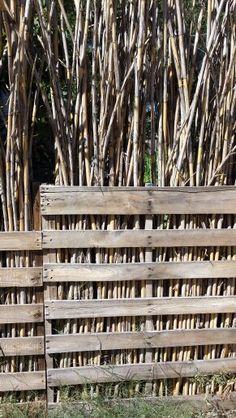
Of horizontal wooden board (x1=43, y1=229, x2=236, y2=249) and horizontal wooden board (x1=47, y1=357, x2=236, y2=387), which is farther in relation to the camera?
horizontal wooden board (x1=47, y1=357, x2=236, y2=387)

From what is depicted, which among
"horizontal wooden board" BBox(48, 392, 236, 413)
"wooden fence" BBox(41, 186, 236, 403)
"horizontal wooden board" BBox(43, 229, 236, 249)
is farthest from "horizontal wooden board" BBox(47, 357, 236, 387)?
"horizontal wooden board" BBox(43, 229, 236, 249)

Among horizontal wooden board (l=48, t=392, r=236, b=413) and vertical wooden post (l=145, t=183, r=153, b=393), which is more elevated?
vertical wooden post (l=145, t=183, r=153, b=393)

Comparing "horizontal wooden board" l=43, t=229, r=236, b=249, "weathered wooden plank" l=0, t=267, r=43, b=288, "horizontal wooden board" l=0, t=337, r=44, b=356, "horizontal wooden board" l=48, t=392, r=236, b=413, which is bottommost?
"horizontal wooden board" l=48, t=392, r=236, b=413

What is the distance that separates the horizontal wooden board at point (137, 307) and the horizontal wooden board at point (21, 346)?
0.62ft

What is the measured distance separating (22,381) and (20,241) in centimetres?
88

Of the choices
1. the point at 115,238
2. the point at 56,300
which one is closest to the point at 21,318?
the point at 56,300

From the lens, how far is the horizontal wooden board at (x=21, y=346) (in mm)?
3430

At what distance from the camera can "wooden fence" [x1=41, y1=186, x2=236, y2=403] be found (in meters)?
3.37

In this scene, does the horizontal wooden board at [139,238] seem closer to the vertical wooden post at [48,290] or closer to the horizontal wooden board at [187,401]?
the vertical wooden post at [48,290]

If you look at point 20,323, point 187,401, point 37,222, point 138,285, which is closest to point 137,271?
point 138,285

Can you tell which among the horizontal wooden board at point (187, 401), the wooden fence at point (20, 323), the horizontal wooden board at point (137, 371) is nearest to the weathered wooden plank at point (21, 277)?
the wooden fence at point (20, 323)

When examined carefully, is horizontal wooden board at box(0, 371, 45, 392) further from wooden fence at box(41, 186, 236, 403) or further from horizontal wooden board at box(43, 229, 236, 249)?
horizontal wooden board at box(43, 229, 236, 249)

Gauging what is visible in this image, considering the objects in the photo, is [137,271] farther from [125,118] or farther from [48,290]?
[125,118]

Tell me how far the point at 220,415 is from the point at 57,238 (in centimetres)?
157
